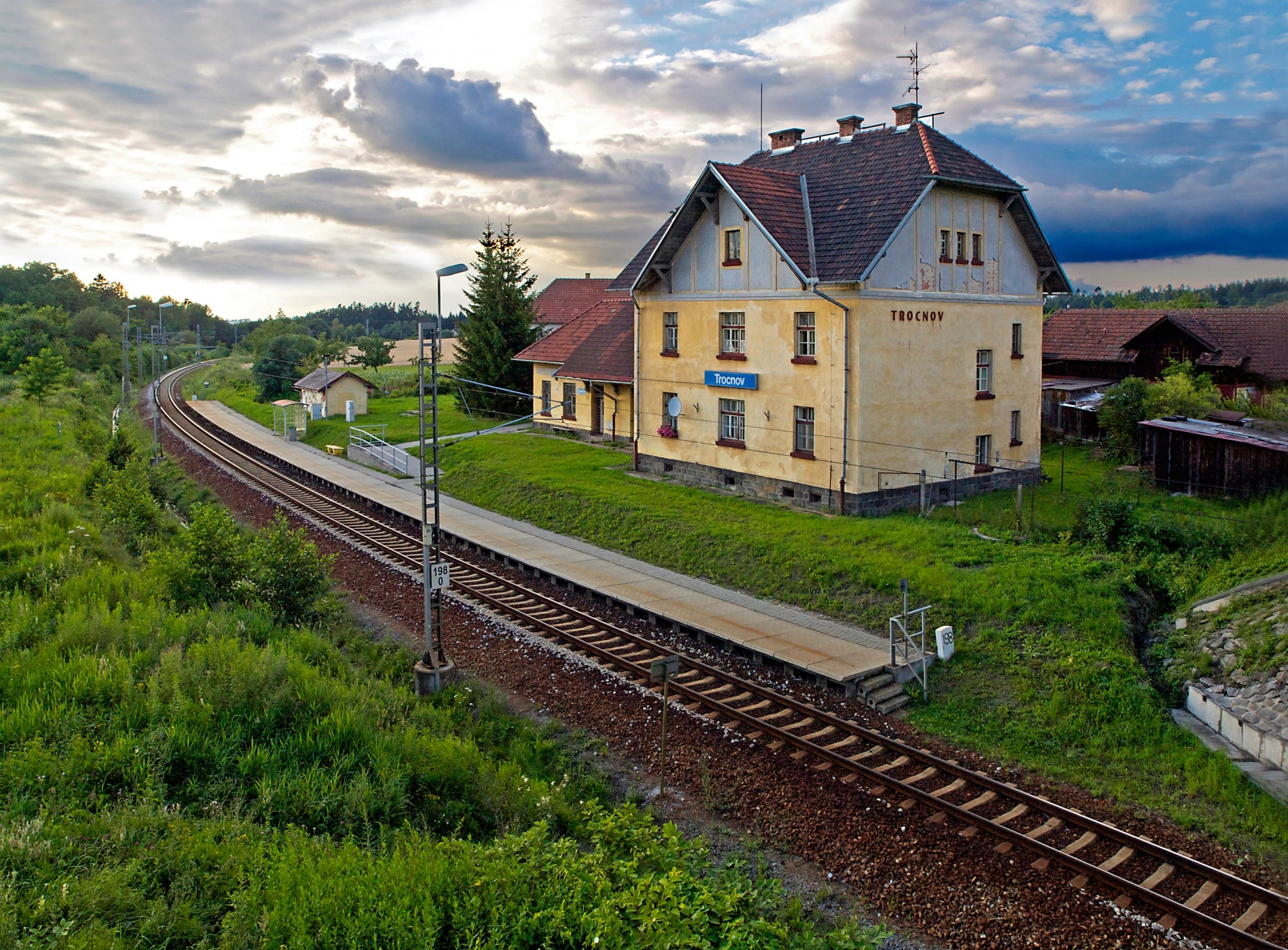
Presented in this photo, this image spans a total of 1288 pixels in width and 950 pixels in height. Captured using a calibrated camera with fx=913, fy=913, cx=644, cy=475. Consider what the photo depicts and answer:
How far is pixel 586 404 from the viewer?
39.7 meters

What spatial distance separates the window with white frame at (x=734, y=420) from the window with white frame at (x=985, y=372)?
706 centimetres

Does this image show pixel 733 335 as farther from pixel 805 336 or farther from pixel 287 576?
pixel 287 576

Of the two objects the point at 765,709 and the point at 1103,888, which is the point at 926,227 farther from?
the point at 1103,888

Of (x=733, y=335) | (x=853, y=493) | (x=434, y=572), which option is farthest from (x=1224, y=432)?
(x=434, y=572)

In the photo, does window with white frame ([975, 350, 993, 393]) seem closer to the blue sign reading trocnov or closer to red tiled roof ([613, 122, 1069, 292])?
red tiled roof ([613, 122, 1069, 292])

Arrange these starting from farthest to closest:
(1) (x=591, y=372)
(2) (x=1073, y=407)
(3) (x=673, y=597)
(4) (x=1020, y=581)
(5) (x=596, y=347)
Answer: (5) (x=596, y=347)
(1) (x=591, y=372)
(2) (x=1073, y=407)
(3) (x=673, y=597)
(4) (x=1020, y=581)

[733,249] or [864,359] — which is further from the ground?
[733,249]

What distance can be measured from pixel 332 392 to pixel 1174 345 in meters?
41.8

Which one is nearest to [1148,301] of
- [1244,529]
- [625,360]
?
[625,360]

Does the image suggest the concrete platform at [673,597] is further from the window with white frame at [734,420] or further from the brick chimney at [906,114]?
the brick chimney at [906,114]

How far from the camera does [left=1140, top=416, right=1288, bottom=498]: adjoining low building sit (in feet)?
78.1

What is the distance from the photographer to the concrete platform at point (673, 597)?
16.8m

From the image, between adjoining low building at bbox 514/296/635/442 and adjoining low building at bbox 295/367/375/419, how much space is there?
12.3 metres

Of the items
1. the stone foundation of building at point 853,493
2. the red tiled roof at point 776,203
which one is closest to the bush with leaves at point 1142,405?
the stone foundation of building at point 853,493
